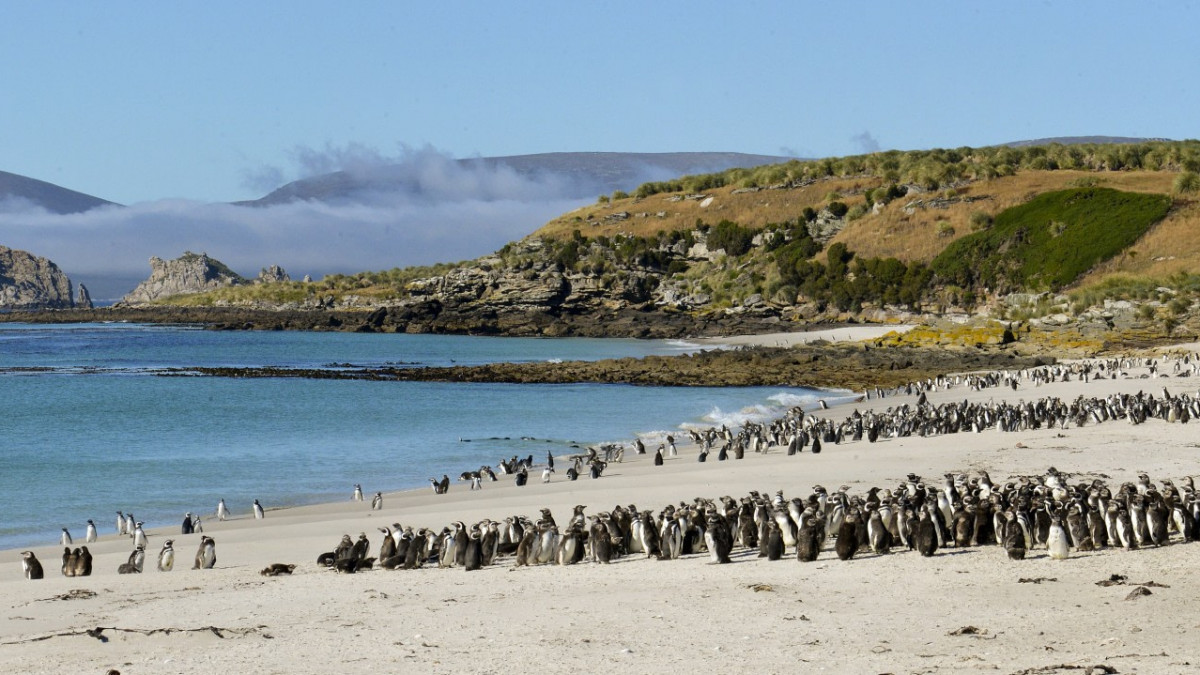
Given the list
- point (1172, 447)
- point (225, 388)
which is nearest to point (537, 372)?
point (225, 388)

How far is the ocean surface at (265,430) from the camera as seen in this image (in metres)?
21.6

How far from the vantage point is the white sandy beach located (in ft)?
28.2

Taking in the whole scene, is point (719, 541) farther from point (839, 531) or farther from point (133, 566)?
point (133, 566)

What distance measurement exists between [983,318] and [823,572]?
177 feet

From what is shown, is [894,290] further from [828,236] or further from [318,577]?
[318,577]

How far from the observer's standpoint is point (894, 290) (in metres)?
77.8

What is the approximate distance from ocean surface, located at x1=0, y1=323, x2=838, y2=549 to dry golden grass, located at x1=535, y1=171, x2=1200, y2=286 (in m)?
27.4

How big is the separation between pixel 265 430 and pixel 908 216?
217 feet

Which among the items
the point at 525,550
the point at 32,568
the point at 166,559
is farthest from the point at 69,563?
the point at 525,550

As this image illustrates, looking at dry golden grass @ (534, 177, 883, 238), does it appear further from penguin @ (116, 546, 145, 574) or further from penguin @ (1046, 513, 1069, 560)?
penguin @ (116, 546, 145, 574)

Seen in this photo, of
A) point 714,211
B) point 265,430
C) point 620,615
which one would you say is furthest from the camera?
point 714,211

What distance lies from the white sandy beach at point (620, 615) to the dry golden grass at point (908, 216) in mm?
57844

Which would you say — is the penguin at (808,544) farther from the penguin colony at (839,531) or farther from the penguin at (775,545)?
the penguin at (775,545)

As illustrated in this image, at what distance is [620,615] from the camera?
9.95m
